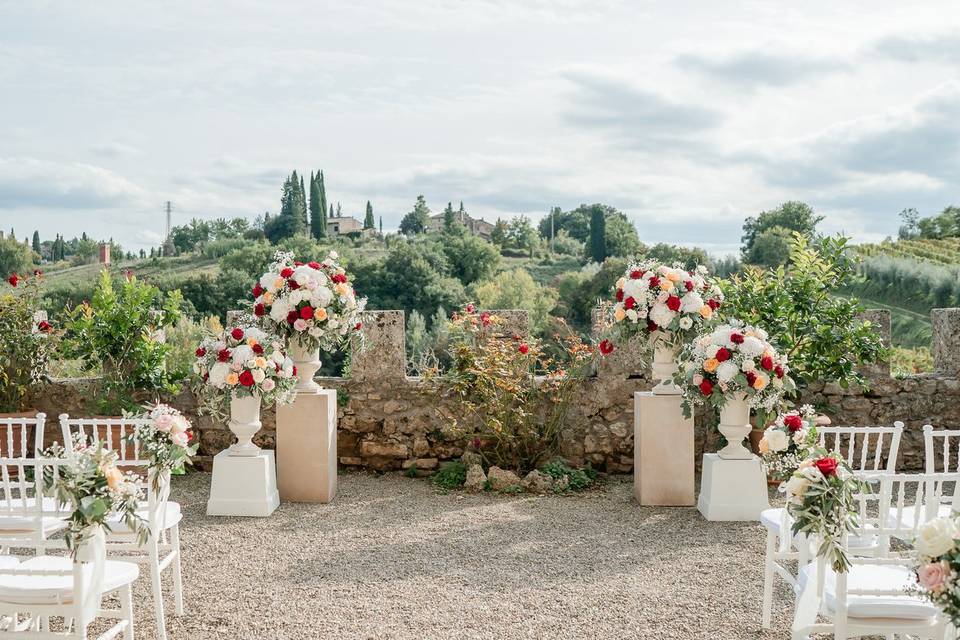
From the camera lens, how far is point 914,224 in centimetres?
3509

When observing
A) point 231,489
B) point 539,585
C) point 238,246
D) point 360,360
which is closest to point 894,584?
point 539,585

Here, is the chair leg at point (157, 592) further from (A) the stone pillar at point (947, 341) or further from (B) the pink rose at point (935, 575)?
(A) the stone pillar at point (947, 341)

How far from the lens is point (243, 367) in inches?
220

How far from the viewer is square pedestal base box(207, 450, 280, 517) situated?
564 cm

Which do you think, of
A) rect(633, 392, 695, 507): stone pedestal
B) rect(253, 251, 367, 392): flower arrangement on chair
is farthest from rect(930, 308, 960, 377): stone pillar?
rect(253, 251, 367, 392): flower arrangement on chair

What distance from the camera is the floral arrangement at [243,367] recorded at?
219 inches

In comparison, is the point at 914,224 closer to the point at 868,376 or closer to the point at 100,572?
the point at 868,376

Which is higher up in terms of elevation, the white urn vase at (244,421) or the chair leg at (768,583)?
the white urn vase at (244,421)

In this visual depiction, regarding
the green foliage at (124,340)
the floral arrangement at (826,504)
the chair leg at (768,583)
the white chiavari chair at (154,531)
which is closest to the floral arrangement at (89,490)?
the white chiavari chair at (154,531)

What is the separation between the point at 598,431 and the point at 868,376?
7.67 feet

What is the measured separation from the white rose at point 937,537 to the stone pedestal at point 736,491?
335cm

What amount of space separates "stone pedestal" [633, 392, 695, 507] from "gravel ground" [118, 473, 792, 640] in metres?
0.17

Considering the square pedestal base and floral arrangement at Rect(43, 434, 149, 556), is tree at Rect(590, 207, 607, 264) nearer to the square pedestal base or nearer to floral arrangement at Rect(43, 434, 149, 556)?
the square pedestal base

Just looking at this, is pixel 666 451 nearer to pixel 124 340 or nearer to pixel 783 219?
pixel 124 340
